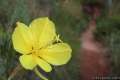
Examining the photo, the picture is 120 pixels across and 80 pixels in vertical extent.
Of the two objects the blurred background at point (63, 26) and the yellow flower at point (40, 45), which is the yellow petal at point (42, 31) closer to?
the yellow flower at point (40, 45)

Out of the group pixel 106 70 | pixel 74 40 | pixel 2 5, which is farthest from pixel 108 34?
pixel 2 5

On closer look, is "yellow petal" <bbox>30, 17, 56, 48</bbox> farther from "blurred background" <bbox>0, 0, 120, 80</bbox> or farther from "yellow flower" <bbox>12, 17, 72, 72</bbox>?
"blurred background" <bbox>0, 0, 120, 80</bbox>

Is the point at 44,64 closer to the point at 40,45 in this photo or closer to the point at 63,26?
the point at 40,45

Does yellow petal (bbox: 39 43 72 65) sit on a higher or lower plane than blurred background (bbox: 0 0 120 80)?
higher

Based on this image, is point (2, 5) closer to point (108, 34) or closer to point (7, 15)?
point (7, 15)

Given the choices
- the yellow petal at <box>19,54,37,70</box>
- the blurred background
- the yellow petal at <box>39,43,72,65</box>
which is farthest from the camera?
the blurred background

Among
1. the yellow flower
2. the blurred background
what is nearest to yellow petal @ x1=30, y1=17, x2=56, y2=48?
the yellow flower

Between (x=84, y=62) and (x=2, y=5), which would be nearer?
(x=2, y=5)
